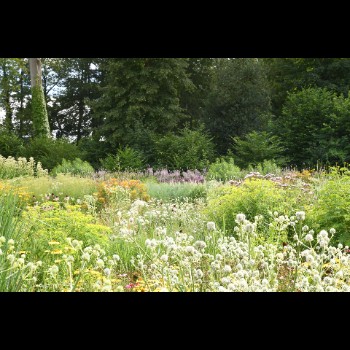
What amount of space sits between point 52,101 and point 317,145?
1458 cm

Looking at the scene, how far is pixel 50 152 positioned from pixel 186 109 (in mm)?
7688

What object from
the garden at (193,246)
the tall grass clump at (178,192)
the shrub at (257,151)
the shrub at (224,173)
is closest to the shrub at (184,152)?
the shrub at (257,151)

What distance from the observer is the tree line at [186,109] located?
53.2 feet

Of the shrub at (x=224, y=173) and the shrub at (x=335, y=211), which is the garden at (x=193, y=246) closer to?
the shrub at (x=335, y=211)

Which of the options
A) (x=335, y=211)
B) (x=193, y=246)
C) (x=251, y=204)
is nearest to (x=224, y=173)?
(x=251, y=204)

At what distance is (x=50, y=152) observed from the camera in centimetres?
1631

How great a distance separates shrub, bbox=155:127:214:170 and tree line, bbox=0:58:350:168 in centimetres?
4

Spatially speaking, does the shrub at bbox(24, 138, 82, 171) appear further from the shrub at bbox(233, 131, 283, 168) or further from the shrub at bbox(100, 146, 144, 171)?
the shrub at bbox(233, 131, 283, 168)

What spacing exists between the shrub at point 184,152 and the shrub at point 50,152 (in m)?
2.80

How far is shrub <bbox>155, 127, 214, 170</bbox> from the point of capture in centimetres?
1563
